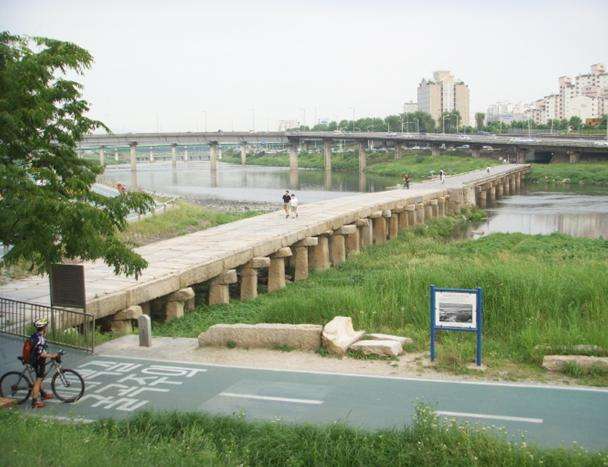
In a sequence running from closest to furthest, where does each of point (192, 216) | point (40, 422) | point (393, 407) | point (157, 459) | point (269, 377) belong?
point (157, 459), point (40, 422), point (393, 407), point (269, 377), point (192, 216)

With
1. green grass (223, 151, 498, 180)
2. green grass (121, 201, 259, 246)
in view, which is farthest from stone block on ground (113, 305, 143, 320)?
green grass (223, 151, 498, 180)

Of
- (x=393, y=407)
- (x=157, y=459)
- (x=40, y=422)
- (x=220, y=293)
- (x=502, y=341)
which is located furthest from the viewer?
(x=220, y=293)

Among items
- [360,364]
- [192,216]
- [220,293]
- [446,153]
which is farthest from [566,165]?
[360,364]

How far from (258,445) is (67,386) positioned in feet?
12.8

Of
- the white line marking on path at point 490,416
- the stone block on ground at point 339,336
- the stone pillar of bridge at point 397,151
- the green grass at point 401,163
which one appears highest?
the stone pillar of bridge at point 397,151

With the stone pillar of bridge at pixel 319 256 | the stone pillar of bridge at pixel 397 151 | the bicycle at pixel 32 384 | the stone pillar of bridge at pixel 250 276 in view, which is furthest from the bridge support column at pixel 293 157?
the bicycle at pixel 32 384

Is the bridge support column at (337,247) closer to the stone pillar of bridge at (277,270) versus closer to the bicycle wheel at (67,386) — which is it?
the stone pillar of bridge at (277,270)

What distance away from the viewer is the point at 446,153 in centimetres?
11894

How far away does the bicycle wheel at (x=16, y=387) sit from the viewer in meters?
10.5

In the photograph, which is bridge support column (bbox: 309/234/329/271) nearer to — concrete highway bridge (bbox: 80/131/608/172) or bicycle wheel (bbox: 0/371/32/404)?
bicycle wheel (bbox: 0/371/32/404)

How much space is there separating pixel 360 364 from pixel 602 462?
504 centimetres

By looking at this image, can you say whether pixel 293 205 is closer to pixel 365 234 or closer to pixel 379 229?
pixel 365 234

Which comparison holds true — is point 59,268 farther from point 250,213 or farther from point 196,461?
point 250,213

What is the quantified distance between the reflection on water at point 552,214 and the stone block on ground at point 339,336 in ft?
101
